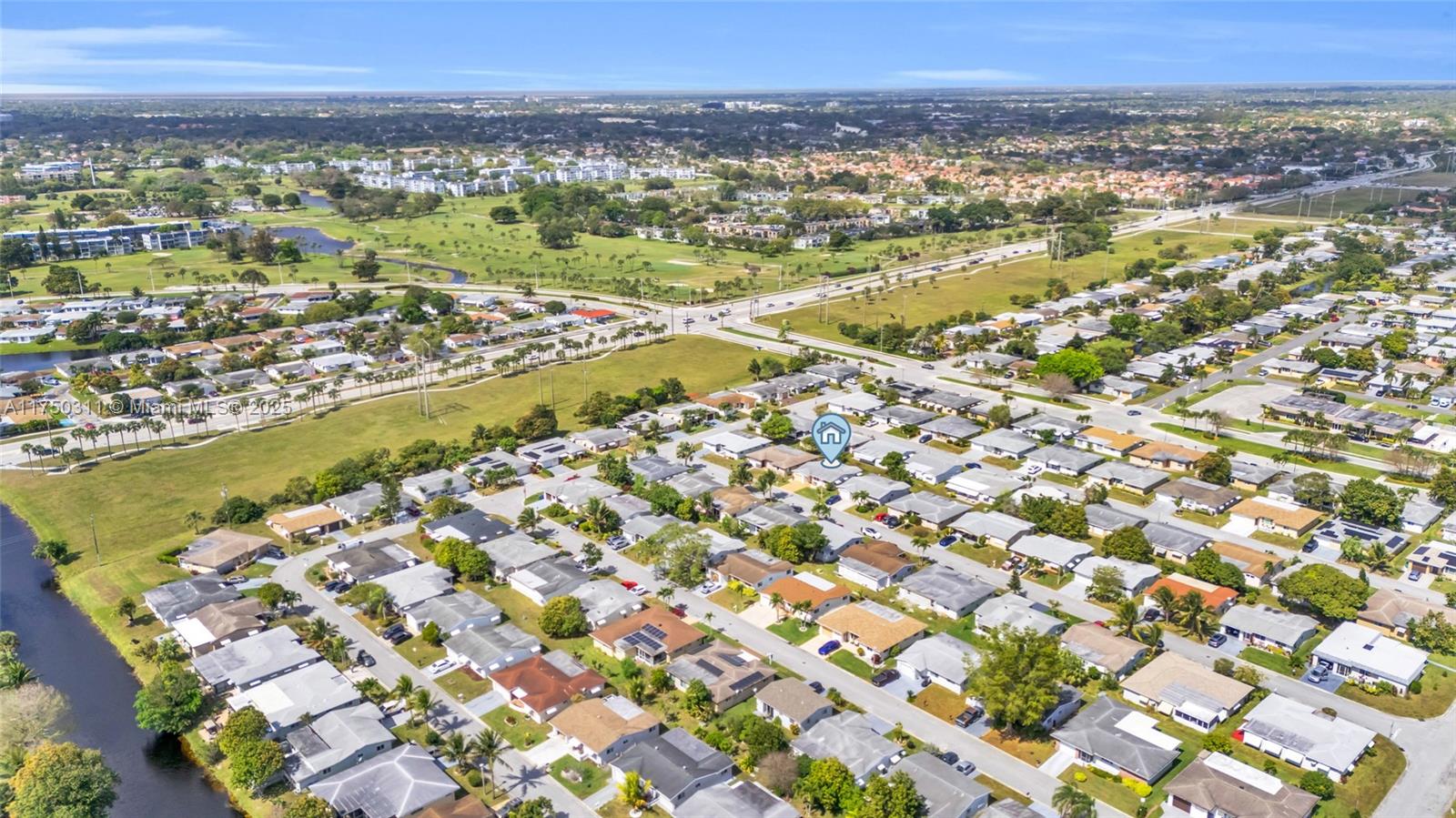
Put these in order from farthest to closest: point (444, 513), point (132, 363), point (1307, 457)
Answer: point (132, 363)
point (1307, 457)
point (444, 513)

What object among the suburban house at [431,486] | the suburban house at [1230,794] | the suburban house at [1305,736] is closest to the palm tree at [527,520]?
the suburban house at [431,486]

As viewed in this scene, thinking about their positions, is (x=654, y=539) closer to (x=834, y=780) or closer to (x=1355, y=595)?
(x=834, y=780)

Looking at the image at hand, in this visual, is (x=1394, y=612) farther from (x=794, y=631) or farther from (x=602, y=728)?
(x=602, y=728)

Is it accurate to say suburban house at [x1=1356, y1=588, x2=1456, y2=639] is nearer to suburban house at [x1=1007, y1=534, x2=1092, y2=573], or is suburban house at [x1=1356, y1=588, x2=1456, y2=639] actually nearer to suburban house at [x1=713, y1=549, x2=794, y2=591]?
suburban house at [x1=1007, y1=534, x2=1092, y2=573]

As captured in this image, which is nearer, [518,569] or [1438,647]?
[1438,647]

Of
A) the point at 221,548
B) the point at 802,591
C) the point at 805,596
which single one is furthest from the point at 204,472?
the point at 805,596

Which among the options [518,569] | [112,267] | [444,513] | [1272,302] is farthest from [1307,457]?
[112,267]
